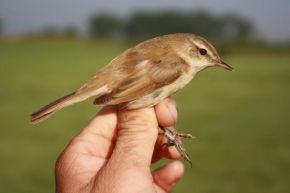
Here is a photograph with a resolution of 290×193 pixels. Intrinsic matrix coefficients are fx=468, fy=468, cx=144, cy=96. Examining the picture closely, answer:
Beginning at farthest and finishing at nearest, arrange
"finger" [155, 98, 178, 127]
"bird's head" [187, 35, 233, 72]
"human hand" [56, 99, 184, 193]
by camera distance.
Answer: "bird's head" [187, 35, 233, 72]
"finger" [155, 98, 178, 127]
"human hand" [56, 99, 184, 193]

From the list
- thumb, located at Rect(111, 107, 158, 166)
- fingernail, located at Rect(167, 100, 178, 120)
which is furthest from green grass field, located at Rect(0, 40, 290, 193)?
thumb, located at Rect(111, 107, 158, 166)

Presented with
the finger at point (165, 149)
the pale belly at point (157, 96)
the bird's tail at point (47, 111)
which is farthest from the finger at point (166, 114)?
the bird's tail at point (47, 111)

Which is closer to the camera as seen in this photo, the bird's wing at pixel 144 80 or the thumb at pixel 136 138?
the thumb at pixel 136 138

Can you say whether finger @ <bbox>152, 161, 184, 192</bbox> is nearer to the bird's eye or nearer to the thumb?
the thumb

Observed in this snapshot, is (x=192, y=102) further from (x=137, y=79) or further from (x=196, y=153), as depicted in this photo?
(x=137, y=79)

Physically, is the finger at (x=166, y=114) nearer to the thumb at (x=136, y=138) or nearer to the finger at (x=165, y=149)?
the thumb at (x=136, y=138)

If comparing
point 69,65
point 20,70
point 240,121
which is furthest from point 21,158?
point 69,65

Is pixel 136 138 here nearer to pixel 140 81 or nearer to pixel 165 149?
pixel 140 81

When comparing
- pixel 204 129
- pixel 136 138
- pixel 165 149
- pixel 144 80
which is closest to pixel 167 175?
pixel 165 149
